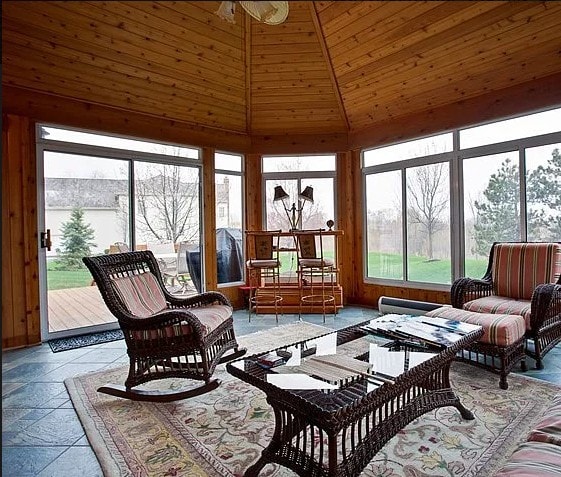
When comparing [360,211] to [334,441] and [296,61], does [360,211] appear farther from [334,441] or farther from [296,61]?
[334,441]

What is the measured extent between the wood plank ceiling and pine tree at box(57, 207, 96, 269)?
1.69 meters

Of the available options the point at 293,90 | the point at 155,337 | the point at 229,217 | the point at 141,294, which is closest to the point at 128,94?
the point at 155,337

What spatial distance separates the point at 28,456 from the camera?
5.85 feet

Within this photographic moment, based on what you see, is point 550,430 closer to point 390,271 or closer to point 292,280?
A: point 390,271

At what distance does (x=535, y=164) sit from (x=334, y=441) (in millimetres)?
3827

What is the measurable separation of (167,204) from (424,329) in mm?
3730

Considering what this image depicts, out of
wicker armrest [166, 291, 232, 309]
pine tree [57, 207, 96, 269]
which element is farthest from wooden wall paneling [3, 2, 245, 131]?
pine tree [57, 207, 96, 269]

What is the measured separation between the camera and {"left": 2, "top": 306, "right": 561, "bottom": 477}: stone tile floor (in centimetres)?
168

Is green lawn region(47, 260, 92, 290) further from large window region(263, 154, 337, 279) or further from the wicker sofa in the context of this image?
the wicker sofa

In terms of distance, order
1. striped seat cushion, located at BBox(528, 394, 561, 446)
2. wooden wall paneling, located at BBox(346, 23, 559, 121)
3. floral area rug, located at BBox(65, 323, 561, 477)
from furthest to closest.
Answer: wooden wall paneling, located at BBox(346, 23, 559, 121), floral area rug, located at BBox(65, 323, 561, 477), striped seat cushion, located at BBox(528, 394, 561, 446)

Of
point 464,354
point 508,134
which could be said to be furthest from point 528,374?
point 508,134

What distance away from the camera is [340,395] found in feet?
4.76

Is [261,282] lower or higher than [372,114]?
lower

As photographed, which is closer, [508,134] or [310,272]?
[508,134]
